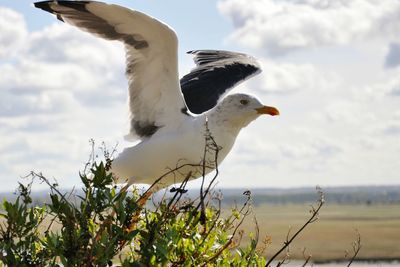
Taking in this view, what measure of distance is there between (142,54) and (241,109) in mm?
1108

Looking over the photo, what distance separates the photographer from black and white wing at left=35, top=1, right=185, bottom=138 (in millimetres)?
6902

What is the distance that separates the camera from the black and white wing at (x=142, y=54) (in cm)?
690

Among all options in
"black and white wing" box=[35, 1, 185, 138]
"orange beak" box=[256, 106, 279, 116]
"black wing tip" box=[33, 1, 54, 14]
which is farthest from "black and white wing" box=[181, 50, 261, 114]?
"black wing tip" box=[33, 1, 54, 14]

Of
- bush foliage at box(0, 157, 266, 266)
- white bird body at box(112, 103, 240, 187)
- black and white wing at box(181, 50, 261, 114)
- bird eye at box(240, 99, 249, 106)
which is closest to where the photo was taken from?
bush foliage at box(0, 157, 266, 266)

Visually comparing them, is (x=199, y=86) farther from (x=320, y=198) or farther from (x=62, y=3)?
(x=320, y=198)

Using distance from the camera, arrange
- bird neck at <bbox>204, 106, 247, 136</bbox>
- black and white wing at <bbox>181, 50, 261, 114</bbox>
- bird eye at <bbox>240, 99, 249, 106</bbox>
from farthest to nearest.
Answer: black and white wing at <bbox>181, 50, 261, 114</bbox>
bird eye at <bbox>240, 99, 249, 106</bbox>
bird neck at <bbox>204, 106, 247, 136</bbox>

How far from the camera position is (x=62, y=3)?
693 centimetres

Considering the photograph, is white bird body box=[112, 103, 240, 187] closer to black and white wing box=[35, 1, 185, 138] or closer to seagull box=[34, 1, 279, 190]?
seagull box=[34, 1, 279, 190]

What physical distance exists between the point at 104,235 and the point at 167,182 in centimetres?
268

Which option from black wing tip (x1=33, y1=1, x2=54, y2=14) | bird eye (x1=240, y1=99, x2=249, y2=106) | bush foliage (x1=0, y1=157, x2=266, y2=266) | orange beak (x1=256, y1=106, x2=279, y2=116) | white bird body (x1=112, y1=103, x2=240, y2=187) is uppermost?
black wing tip (x1=33, y1=1, x2=54, y2=14)

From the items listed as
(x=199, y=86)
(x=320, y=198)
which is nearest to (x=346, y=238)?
(x=199, y=86)

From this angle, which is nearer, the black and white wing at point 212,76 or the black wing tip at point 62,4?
the black wing tip at point 62,4

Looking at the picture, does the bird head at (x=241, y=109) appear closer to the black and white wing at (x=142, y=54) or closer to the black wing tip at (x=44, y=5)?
the black and white wing at (x=142, y=54)

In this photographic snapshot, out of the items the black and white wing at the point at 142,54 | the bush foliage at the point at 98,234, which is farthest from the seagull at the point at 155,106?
the bush foliage at the point at 98,234
